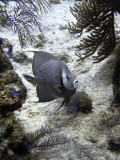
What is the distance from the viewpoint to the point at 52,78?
1.75 meters

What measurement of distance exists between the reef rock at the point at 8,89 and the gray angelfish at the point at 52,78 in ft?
1.16

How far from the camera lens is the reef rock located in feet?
5.96

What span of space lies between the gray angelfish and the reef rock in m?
0.35

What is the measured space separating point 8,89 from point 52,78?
0.77 m

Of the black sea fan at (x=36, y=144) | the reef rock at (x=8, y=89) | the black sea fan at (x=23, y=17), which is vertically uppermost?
the black sea fan at (x=23, y=17)

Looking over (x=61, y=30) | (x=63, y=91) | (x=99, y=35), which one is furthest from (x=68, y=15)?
(x=63, y=91)

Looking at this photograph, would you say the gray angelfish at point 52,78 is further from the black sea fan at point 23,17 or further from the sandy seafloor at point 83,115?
the black sea fan at point 23,17

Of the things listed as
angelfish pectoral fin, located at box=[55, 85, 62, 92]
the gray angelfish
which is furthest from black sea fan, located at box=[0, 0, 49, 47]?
angelfish pectoral fin, located at box=[55, 85, 62, 92]

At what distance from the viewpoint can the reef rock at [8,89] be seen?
1.82 meters

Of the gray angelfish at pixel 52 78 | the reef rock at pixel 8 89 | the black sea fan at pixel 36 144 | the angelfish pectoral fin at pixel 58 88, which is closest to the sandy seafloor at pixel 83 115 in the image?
the black sea fan at pixel 36 144

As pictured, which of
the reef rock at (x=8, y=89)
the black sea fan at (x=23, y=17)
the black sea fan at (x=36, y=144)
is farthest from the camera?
the black sea fan at (x=23, y=17)

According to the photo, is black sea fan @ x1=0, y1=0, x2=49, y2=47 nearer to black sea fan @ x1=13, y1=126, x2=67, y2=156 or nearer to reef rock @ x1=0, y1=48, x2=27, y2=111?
reef rock @ x1=0, y1=48, x2=27, y2=111

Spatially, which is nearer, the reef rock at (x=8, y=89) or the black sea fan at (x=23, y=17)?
the reef rock at (x=8, y=89)

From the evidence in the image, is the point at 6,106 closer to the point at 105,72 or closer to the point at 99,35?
the point at 99,35
